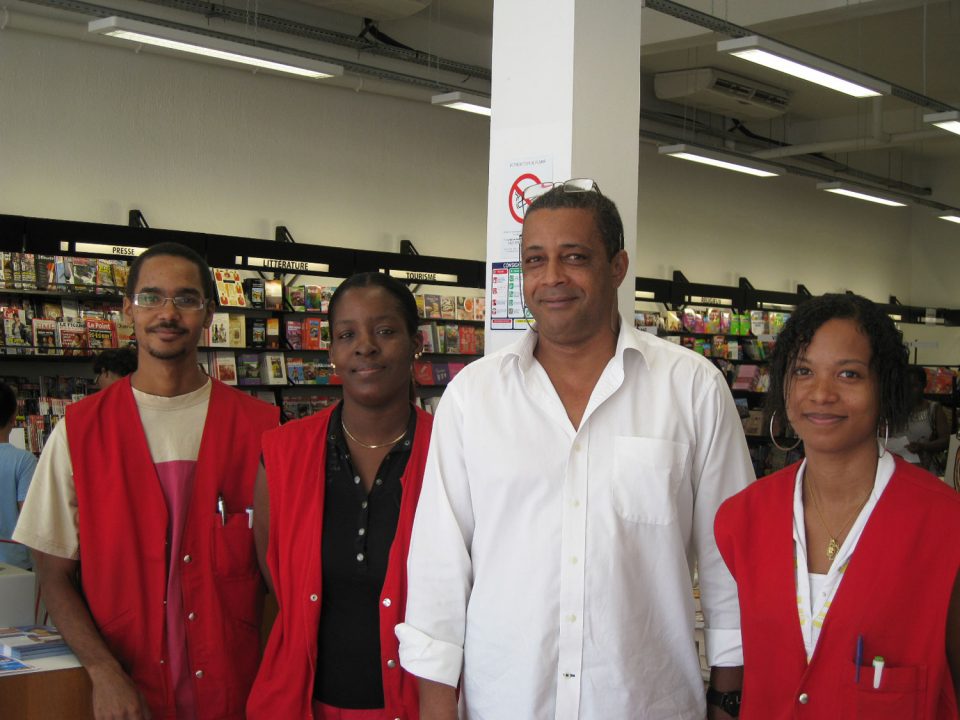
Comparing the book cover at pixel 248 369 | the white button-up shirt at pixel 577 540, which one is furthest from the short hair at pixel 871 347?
the book cover at pixel 248 369

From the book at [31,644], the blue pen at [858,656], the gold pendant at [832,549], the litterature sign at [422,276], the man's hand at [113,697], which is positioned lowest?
the man's hand at [113,697]

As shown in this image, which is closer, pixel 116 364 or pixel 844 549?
pixel 844 549

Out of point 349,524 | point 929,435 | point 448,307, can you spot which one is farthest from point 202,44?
point 929,435

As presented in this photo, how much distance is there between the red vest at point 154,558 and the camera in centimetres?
243

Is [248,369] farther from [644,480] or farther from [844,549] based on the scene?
[844,549]

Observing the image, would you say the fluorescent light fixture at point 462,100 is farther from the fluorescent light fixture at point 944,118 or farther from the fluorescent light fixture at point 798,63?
the fluorescent light fixture at point 944,118

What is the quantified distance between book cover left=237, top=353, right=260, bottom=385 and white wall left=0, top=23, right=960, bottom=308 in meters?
1.14

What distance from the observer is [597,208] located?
217cm

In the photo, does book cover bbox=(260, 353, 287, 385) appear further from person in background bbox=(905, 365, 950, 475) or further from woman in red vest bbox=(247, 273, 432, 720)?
woman in red vest bbox=(247, 273, 432, 720)

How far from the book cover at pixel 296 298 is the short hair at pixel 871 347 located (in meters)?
7.15

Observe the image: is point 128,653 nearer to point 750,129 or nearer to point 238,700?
point 238,700

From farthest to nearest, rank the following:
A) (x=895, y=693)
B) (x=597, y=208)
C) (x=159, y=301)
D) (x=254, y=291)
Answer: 1. (x=254, y=291)
2. (x=159, y=301)
3. (x=597, y=208)
4. (x=895, y=693)

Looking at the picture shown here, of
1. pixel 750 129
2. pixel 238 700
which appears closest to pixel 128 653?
pixel 238 700

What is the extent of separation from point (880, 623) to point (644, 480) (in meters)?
0.48
